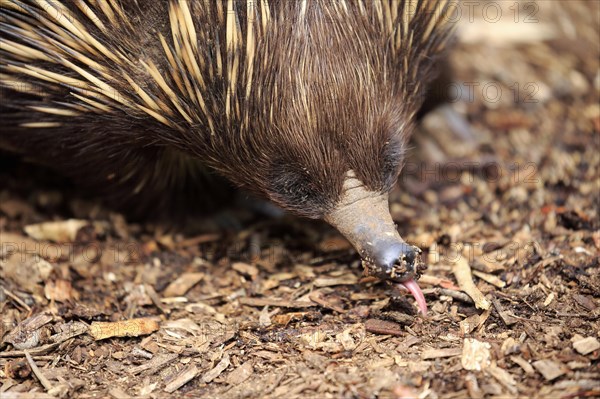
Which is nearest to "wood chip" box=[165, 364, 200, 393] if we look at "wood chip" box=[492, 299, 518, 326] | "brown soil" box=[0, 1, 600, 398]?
"brown soil" box=[0, 1, 600, 398]

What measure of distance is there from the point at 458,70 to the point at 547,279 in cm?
267

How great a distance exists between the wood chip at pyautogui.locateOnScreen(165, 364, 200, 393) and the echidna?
2.72 feet

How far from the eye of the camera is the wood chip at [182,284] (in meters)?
4.05

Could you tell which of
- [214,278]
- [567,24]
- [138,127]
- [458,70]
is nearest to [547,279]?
[214,278]

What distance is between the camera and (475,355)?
3.04m

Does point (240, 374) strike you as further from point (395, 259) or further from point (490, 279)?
point (490, 279)

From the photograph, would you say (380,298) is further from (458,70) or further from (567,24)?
(567,24)

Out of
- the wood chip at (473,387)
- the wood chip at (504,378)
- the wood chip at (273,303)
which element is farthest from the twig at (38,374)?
the wood chip at (504,378)

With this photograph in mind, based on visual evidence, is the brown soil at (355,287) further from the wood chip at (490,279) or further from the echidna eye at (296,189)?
the echidna eye at (296,189)

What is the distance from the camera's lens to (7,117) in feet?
13.0

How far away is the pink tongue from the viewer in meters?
3.26

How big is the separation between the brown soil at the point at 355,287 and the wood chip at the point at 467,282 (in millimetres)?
21

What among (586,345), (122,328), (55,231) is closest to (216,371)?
(122,328)

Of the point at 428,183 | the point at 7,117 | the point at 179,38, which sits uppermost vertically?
the point at 179,38
